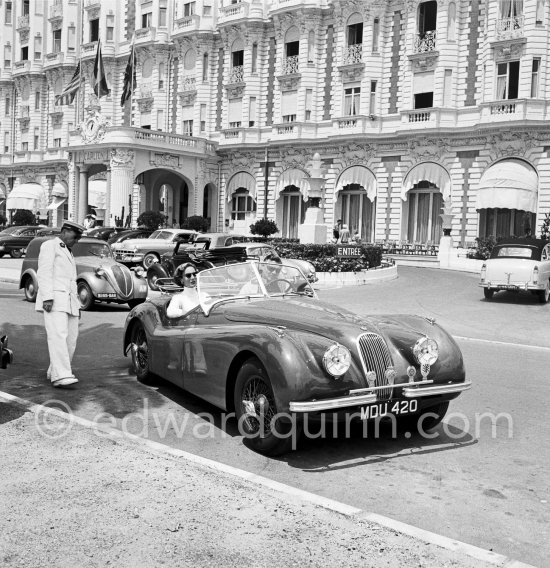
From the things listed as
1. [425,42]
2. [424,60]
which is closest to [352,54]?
[425,42]

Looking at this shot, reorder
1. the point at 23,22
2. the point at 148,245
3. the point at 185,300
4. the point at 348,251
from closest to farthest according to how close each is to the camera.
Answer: the point at 185,300
the point at 348,251
the point at 148,245
the point at 23,22

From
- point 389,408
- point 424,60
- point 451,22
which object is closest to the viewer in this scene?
point 389,408

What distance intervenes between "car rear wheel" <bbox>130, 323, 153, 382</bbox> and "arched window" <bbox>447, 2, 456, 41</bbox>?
33375 millimetres

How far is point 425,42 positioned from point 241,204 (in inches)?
612

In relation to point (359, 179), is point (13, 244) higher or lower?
lower

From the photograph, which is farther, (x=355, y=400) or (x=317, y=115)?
(x=317, y=115)

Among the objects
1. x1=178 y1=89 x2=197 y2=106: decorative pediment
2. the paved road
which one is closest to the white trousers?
the paved road

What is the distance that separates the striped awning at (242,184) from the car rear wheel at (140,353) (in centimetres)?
3859

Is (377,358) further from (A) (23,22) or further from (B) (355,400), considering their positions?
(A) (23,22)

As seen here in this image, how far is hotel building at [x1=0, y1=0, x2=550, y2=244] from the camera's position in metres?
35.5

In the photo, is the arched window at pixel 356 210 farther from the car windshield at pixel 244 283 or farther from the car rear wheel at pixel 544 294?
the car windshield at pixel 244 283

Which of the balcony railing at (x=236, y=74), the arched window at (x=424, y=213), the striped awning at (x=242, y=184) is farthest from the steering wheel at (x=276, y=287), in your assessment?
the balcony railing at (x=236, y=74)

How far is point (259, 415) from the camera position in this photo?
5.88m

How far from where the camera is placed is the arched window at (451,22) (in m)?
37.3
